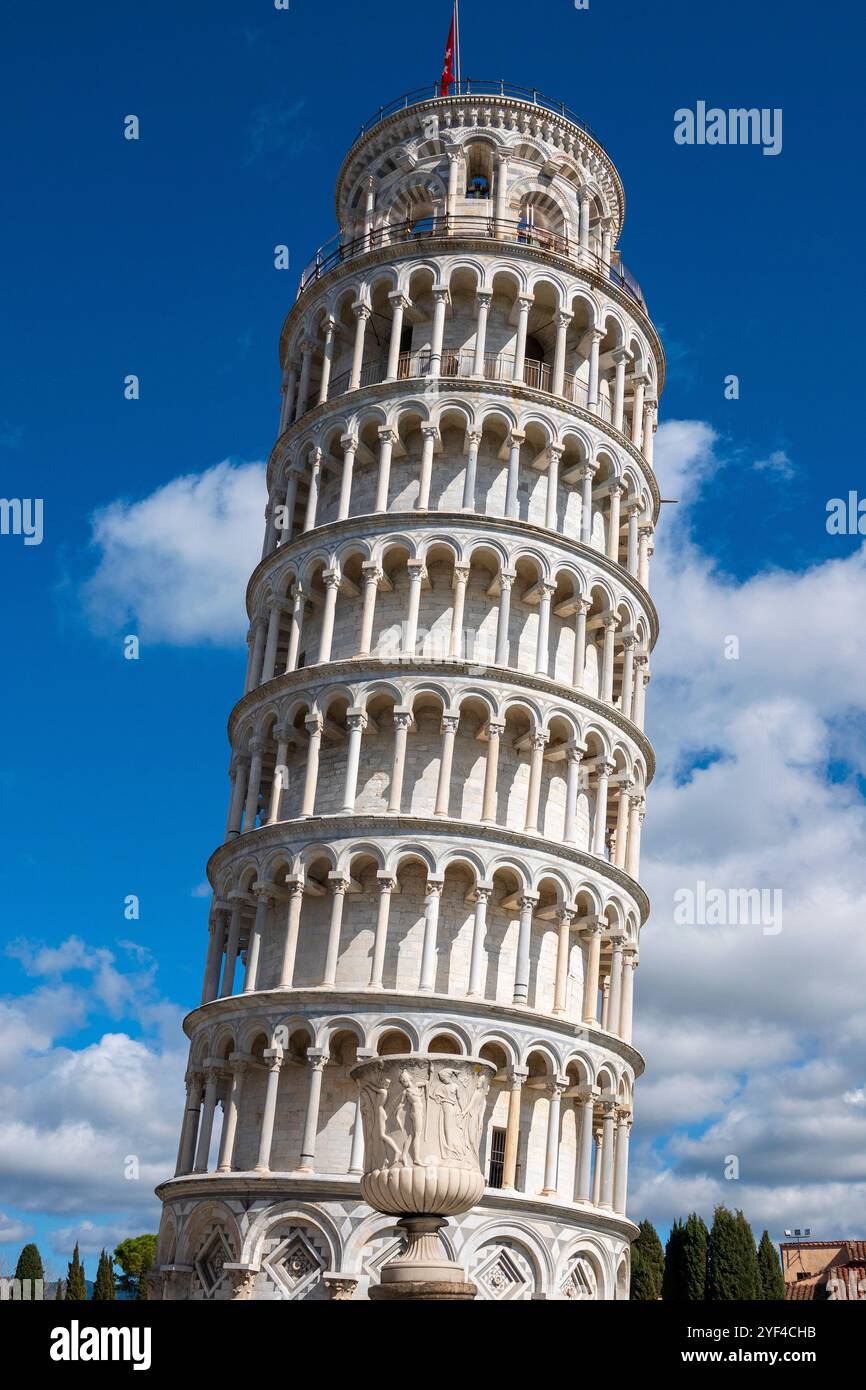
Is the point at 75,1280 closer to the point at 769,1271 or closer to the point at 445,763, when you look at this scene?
the point at 769,1271

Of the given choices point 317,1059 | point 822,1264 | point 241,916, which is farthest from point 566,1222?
point 822,1264

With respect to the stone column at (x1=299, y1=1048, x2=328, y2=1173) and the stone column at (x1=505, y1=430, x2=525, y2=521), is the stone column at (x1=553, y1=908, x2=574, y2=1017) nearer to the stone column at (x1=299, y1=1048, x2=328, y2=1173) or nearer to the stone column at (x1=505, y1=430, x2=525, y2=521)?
the stone column at (x1=299, y1=1048, x2=328, y2=1173)

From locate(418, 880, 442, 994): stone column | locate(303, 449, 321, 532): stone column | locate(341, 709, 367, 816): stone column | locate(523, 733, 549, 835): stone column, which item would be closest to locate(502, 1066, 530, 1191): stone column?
locate(418, 880, 442, 994): stone column

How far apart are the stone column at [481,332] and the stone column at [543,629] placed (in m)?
7.65

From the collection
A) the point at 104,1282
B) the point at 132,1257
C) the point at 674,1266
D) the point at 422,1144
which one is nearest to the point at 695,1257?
the point at 674,1266

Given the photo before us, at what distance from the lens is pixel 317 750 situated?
4012 cm

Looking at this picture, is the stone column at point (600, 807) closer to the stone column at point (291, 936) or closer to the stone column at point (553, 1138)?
the stone column at point (553, 1138)

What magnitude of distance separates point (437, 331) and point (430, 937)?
64.3ft

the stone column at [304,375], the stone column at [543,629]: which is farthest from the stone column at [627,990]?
the stone column at [304,375]

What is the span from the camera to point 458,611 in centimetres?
4109

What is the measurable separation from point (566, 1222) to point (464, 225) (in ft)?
105

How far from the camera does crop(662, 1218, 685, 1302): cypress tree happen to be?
71.1m

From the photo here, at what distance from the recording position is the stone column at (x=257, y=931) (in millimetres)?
38844
